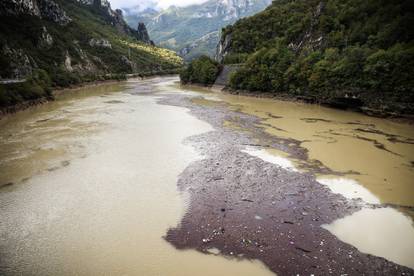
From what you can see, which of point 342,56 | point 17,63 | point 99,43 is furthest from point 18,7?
point 342,56

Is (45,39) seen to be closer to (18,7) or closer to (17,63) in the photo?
(18,7)

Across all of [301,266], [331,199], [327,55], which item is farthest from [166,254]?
[327,55]

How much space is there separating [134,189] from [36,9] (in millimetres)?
121475

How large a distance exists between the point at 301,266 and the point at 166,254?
19.3ft

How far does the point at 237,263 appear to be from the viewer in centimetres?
1376

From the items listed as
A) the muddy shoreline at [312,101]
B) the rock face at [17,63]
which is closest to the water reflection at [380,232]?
the muddy shoreline at [312,101]

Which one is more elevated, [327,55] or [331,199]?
[327,55]

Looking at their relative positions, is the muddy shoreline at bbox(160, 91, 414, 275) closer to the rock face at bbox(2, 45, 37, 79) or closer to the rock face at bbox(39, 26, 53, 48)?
the rock face at bbox(2, 45, 37, 79)

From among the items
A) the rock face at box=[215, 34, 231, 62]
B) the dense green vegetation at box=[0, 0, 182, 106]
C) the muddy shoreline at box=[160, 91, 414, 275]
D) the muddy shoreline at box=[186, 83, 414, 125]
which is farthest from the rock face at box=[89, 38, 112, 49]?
the muddy shoreline at box=[160, 91, 414, 275]

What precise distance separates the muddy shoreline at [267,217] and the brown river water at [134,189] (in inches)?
29.5

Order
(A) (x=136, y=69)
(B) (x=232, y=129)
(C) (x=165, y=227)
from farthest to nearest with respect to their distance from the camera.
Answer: (A) (x=136, y=69)
(B) (x=232, y=129)
(C) (x=165, y=227)

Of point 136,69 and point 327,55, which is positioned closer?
point 327,55

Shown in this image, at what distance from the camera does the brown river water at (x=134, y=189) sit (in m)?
14.2

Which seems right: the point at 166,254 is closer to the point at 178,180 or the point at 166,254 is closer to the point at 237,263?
the point at 237,263
